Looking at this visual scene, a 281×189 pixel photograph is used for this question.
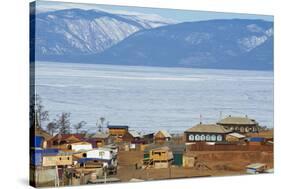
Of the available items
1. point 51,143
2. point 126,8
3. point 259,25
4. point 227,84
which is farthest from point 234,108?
point 51,143

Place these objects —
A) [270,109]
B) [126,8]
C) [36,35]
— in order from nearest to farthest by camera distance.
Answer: [36,35] < [126,8] < [270,109]

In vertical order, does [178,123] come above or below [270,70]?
below

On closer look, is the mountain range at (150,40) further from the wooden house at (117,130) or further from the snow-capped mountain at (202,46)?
the wooden house at (117,130)

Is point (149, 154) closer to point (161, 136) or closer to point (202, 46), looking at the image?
point (161, 136)

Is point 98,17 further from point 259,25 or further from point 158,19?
point 259,25

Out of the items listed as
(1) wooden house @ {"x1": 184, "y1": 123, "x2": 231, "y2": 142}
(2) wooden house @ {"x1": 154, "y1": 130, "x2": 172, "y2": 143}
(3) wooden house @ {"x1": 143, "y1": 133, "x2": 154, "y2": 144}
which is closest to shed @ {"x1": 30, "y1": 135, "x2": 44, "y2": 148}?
(3) wooden house @ {"x1": 143, "y1": 133, "x2": 154, "y2": 144}

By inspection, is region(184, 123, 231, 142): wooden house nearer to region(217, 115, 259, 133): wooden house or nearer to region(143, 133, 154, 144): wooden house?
region(217, 115, 259, 133): wooden house
